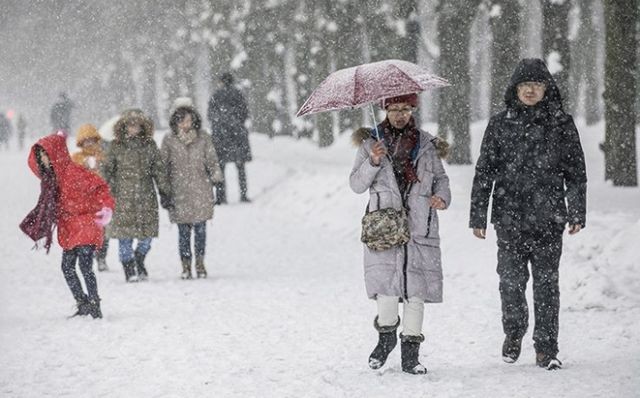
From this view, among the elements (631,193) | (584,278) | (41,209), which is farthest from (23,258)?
(631,193)

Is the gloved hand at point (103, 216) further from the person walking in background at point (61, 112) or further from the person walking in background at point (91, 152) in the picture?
the person walking in background at point (61, 112)

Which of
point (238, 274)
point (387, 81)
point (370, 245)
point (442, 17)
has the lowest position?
point (238, 274)

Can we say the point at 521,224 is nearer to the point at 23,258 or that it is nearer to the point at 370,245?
the point at 370,245

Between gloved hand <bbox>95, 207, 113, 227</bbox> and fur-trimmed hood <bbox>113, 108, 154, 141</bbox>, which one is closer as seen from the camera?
gloved hand <bbox>95, 207, 113, 227</bbox>

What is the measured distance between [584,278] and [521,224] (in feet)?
8.53

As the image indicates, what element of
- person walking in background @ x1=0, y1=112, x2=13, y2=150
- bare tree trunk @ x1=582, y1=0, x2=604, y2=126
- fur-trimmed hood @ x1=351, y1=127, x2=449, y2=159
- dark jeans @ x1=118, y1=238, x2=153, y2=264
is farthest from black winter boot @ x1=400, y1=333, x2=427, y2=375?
person walking in background @ x1=0, y1=112, x2=13, y2=150

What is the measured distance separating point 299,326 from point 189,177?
Answer: 10.2ft

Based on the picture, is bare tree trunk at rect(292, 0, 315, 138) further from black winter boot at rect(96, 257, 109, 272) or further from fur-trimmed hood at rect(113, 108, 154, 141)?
fur-trimmed hood at rect(113, 108, 154, 141)

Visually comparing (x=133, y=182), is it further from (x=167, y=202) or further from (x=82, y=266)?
(x=82, y=266)

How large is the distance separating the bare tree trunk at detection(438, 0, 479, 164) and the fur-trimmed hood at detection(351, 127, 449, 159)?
1144 centimetres

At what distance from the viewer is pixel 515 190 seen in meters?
5.48

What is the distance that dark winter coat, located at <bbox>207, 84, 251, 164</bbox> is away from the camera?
16766 mm

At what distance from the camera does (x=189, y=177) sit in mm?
9703

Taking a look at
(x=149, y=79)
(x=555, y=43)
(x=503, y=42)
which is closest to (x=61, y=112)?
(x=149, y=79)
